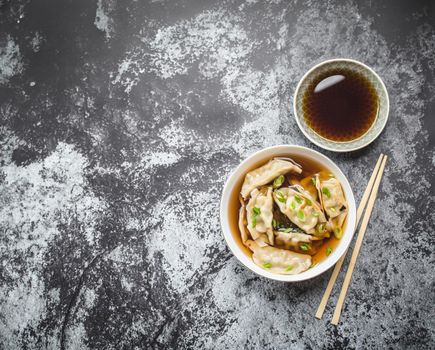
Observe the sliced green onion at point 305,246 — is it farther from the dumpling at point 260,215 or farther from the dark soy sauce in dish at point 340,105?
the dark soy sauce in dish at point 340,105

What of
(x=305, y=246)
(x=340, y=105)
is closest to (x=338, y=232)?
(x=305, y=246)

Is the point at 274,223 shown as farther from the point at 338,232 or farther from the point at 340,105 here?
the point at 340,105

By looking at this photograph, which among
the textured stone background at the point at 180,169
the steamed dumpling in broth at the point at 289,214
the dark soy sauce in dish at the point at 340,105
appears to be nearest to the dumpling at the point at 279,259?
the steamed dumpling in broth at the point at 289,214

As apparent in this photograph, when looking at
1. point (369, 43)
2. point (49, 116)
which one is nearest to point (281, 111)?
point (369, 43)

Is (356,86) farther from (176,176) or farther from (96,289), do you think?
(96,289)

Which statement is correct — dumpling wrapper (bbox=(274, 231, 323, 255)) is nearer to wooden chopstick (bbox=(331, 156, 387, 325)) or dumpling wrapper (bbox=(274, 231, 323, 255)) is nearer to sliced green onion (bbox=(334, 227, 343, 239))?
sliced green onion (bbox=(334, 227, 343, 239))

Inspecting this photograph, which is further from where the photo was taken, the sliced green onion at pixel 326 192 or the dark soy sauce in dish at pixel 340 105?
the dark soy sauce in dish at pixel 340 105
